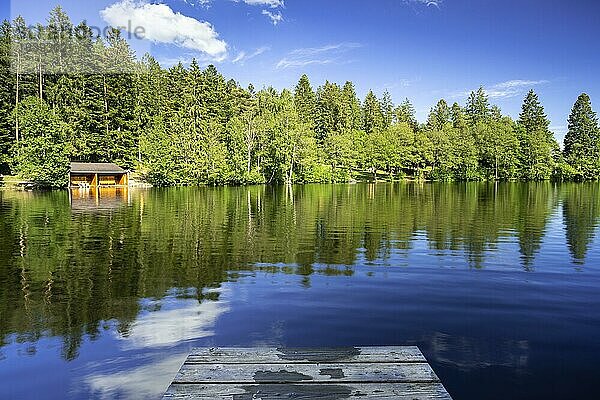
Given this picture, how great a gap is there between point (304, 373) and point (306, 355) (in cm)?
36

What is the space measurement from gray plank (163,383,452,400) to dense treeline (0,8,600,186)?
49573 millimetres

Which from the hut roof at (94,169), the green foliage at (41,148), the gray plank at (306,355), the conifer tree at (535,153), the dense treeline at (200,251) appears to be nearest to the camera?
the gray plank at (306,355)

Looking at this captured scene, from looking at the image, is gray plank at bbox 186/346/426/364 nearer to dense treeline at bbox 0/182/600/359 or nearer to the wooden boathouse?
dense treeline at bbox 0/182/600/359

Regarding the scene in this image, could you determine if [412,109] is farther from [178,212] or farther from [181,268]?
[181,268]

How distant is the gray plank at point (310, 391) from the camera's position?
321 cm

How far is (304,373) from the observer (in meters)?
3.58

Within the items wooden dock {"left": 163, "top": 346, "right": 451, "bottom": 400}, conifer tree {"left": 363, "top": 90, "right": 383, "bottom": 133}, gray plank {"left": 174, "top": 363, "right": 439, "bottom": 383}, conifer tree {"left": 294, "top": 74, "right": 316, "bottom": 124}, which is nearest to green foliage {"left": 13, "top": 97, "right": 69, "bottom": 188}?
conifer tree {"left": 294, "top": 74, "right": 316, "bottom": 124}

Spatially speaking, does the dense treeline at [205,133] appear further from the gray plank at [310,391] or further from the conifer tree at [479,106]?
the gray plank at [310,391]

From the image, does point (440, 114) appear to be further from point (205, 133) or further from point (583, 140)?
point (205, 133)

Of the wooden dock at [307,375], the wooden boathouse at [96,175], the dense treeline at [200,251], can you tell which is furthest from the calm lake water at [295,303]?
the wooden boathouse at [96,175]

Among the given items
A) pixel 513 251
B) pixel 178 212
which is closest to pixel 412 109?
pixel 178 212

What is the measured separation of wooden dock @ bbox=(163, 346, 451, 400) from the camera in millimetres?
3262

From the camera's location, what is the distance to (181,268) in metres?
10.6

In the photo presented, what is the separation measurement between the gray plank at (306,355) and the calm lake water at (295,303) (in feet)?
4.03
